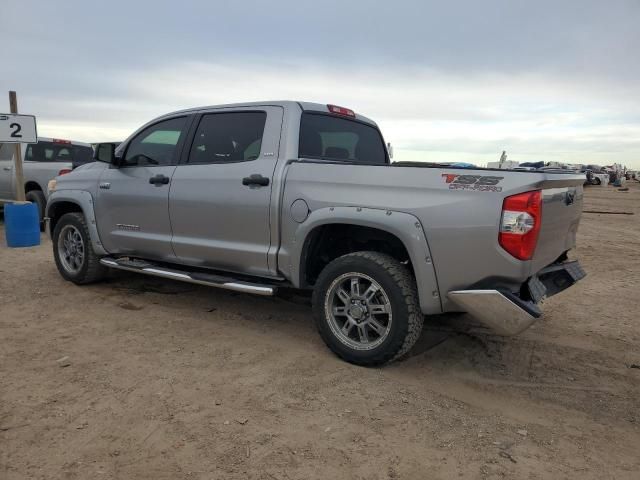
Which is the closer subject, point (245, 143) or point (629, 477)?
point (629, 477)

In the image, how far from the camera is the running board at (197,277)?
4.15 m

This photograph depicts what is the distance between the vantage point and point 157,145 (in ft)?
17.2

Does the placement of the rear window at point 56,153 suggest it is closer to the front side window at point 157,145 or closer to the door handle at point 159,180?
the front side window at point 157,145

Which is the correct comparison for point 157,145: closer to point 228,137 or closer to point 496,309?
point 228,137

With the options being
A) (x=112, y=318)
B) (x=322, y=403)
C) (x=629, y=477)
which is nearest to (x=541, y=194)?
(x=629, y=477)

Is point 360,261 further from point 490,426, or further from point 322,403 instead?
point 490,426

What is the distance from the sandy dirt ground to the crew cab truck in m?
0.45

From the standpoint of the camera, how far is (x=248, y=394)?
3.31 m

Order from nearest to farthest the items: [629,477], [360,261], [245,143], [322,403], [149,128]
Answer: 1. [629,477]
2. [322,403]
3. [360,261]
4. [245,143]
5. [149,128]

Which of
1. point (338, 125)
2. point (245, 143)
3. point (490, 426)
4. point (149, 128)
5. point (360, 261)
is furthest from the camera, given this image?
point (149, 128)

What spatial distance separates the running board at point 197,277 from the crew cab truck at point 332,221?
2cm

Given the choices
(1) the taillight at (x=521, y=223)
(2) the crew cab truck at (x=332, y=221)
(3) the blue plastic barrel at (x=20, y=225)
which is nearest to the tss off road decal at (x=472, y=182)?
(2) the crew cab truck at (x=332, y=221)

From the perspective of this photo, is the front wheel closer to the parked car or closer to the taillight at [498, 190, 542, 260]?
the taillight at [498, 190, 542, 260]

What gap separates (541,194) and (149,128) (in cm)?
395
